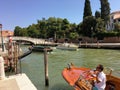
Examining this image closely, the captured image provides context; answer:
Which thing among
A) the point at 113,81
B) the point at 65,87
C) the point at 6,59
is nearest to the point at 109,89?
the point at 113,81

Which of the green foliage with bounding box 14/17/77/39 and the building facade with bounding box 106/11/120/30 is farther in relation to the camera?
the green foliage with bounding box 14/17/77/39

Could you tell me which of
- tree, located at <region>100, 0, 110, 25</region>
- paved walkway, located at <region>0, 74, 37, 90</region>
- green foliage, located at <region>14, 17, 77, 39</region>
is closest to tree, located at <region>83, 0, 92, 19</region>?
tree, located at <region>100, 0, 110, 25</region>

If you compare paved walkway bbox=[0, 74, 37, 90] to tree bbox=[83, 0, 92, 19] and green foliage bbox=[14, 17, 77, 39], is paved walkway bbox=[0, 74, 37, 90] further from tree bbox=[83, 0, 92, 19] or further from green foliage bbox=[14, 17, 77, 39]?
green foliage bbox=[14, 17, 77, 39]

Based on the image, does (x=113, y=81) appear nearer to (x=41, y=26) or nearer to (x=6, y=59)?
(x=6, y=59)

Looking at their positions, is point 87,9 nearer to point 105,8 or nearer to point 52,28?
point 105,8

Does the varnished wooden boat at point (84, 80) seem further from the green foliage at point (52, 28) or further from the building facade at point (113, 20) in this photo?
the building facade at point (113, 20)

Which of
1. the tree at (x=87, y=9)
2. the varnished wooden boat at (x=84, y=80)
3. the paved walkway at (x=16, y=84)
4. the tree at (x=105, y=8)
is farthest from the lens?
the tree at (x=87, y=9)

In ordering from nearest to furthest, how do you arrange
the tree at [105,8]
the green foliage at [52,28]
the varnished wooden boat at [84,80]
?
the varnished wooden boat at [84,80]
the tree at [105,8]
the green foliage at [52,28]

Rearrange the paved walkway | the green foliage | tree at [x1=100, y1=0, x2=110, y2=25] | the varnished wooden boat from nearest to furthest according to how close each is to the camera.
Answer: the paved walkway < the varnished wooden boat < tree at [x1=100, y1=0, x2=110, y2=25] < the green foliage

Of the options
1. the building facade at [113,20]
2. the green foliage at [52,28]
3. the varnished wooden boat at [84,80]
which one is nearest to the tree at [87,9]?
the green foliage at [52,28]

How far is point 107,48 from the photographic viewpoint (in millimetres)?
39594

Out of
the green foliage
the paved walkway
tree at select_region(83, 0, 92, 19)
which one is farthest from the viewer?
the green foliage

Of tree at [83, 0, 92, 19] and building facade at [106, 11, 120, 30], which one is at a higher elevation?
tree at [83, 0, 92, 19]

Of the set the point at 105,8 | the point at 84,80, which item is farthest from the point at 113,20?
the point at 84,80
